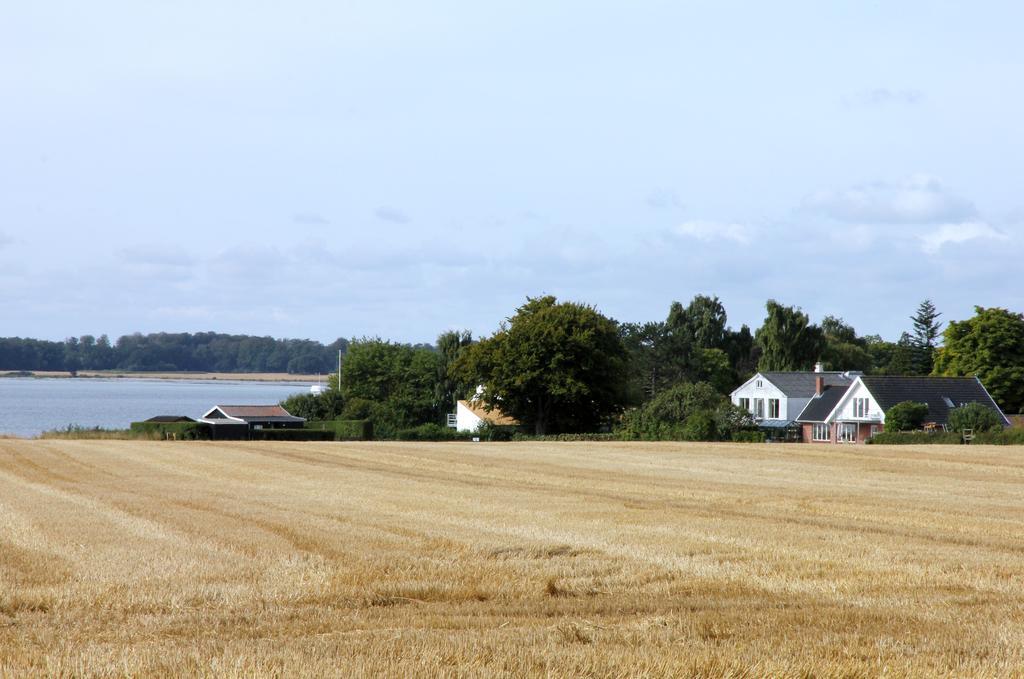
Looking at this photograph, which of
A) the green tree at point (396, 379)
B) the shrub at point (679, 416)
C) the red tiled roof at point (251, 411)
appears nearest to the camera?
the shrub at point (679, 416)

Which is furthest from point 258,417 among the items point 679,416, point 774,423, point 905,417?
point 905,417

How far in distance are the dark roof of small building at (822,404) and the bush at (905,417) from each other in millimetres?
16103

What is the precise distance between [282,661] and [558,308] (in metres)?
91.5

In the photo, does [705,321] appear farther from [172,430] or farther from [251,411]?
[172,430]

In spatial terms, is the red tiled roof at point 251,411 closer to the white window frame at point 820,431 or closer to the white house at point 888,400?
the white window frame at point 820,431

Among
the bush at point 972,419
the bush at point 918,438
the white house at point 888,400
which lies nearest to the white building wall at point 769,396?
the white house at point 888,400

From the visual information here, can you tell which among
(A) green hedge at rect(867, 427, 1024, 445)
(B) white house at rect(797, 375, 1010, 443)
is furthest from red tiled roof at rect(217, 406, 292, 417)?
(A) green hedge at rect(867, 427, 1024, 445)

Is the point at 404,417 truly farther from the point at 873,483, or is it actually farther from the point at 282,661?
the point at 282,661

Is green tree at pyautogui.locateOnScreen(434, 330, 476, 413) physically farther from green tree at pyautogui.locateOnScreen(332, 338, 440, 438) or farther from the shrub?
the shrub

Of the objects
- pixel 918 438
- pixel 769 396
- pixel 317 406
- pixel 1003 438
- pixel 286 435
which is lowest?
pixel 286 435

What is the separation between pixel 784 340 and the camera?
132 meters

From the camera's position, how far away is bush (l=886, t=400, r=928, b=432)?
87000 mm

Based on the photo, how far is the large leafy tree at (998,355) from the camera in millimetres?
109062

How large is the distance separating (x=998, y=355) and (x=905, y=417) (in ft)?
92.4
